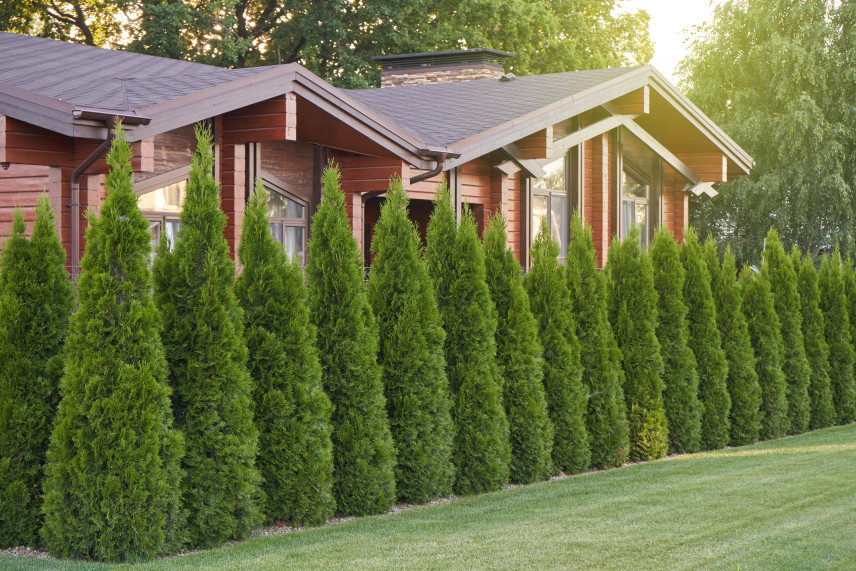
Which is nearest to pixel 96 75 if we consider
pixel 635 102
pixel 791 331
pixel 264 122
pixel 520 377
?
pixel 264 122

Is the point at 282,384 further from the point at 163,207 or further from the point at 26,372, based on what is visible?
the point at 163,207

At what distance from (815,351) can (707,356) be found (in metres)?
2.98

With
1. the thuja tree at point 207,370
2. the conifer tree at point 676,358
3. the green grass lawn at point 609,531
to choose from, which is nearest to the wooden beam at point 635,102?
the conifer tree at point 676,358

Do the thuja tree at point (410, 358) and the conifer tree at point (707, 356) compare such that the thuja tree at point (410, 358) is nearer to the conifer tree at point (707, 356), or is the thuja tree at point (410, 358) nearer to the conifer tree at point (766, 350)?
the conifer tree at point (707, 356)

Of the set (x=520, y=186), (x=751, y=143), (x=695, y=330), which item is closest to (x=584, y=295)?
(x=695, y=330)

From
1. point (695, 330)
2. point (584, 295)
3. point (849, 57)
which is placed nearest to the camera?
point (584, 295)

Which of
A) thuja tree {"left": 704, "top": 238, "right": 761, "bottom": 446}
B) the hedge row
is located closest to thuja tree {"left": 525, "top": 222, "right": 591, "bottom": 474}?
the hedge row

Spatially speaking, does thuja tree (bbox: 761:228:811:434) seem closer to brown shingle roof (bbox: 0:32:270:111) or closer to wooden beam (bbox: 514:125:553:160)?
wooden beam (bbox: 514:125:553:160)

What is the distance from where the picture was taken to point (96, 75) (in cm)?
Result: 1026

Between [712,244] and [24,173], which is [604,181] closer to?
[712,244]

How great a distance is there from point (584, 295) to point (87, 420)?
5415 mm

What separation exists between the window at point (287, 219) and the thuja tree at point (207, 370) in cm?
507

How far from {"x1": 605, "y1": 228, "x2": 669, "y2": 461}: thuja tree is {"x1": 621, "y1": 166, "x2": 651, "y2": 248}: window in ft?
22.2

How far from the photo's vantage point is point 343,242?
7957 mm
